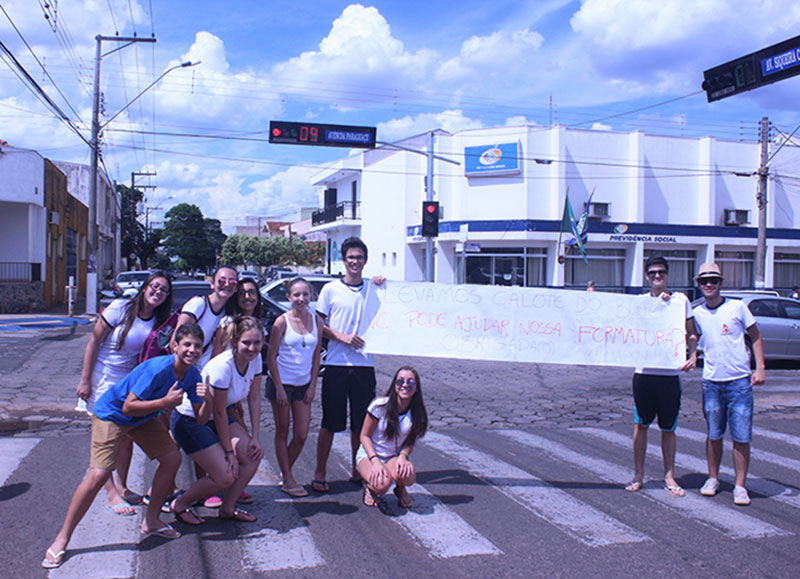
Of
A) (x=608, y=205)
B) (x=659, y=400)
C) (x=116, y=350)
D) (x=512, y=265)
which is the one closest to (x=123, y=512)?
(x=116, y=350)

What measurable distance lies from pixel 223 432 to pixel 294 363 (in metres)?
0.85

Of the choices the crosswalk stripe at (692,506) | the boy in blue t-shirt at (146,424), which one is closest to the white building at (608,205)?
the crosswalk stripe at (692,506)

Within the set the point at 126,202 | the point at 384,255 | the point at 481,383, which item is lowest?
the point at 481,383

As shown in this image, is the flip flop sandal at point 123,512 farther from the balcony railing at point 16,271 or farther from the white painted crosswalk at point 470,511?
the balcony railing at point 16,271

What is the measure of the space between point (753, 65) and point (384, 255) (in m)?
30.0

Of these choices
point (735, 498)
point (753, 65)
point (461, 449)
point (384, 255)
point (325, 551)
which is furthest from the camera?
point (384, 255)

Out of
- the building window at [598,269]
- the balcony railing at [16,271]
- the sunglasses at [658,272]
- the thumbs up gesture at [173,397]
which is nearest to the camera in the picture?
the thumbs up gesture at [173,397]

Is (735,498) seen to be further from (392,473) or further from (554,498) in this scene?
(392,473)

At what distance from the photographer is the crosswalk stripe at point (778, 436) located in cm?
797

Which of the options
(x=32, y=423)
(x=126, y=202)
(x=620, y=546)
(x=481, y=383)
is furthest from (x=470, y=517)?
(x=126, y=202)

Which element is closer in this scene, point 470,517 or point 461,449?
point 470,517

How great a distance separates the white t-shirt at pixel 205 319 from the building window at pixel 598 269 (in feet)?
93.6

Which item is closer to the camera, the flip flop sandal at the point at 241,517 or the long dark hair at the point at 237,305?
the flip flop sandal at the point at 241,517

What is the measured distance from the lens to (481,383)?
A: 12133mm
